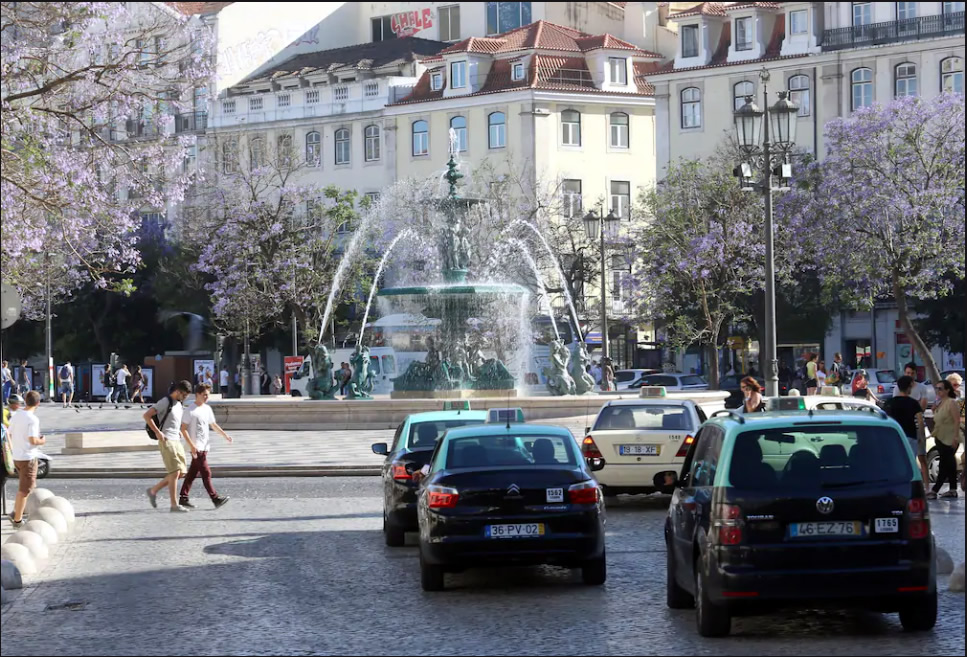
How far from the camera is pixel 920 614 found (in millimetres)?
10656

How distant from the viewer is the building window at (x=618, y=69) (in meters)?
76.9

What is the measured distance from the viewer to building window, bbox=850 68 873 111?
217ft

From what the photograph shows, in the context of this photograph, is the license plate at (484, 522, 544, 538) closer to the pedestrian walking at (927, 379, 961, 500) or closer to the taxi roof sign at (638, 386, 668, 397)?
the taxi roof sign at (638, 386, 668, 397)

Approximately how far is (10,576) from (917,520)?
7.37 meters

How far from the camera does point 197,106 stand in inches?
3307

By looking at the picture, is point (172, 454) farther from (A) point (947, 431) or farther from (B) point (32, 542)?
(A) point (947, 431)

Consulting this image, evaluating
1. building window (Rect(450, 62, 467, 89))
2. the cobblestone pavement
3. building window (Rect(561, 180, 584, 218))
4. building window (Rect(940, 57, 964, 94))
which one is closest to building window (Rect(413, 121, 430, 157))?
building window (Rect(450, 62, 467, 89))

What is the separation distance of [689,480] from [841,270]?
45981 millimetres

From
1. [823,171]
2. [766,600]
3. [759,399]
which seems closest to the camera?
[766,600]

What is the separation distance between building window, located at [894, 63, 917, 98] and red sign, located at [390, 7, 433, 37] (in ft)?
91.1

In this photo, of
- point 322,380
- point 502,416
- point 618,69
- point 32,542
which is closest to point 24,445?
point 32,542

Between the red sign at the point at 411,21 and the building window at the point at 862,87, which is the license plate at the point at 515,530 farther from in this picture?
the red sign at the point at 411,21

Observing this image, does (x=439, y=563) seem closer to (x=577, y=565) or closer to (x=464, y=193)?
(x=577, y=565)

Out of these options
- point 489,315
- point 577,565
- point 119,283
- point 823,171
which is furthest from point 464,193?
point 577,565
